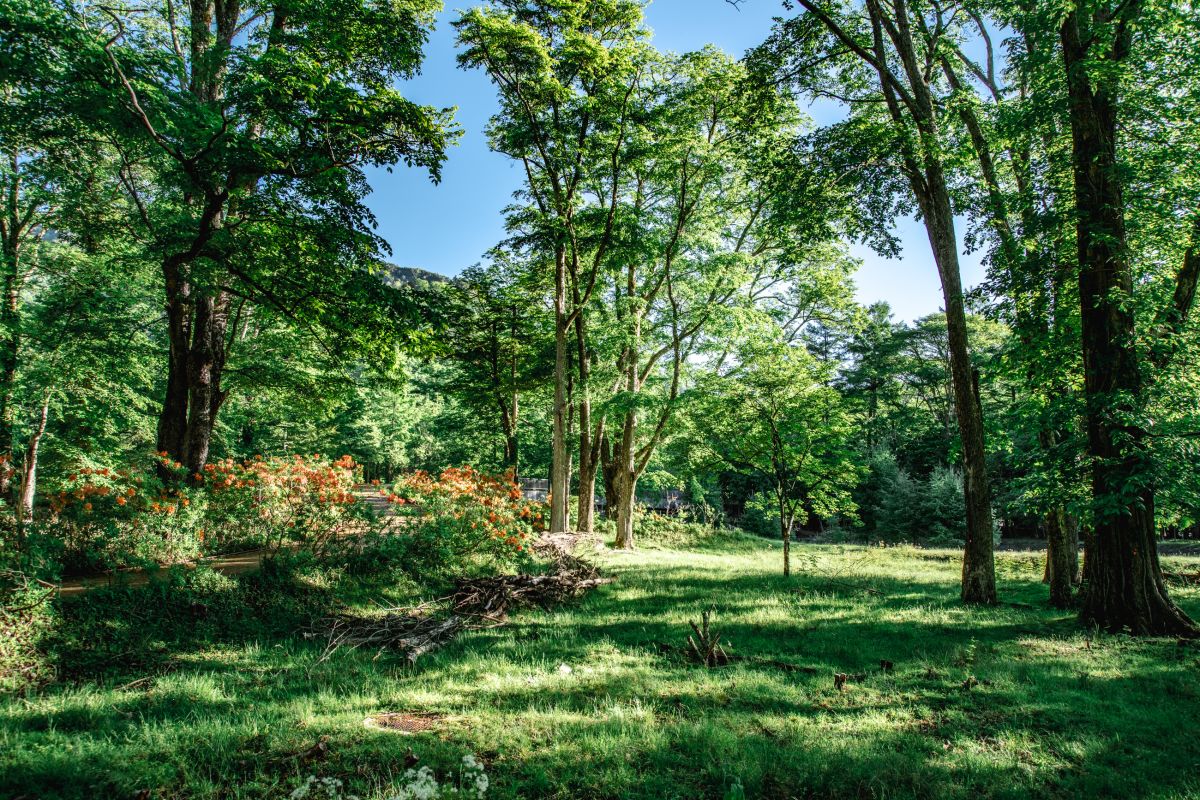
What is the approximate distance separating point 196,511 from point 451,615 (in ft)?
12.3

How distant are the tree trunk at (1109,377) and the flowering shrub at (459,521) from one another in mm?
8989

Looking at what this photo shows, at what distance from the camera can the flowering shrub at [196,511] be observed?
19.5 feet

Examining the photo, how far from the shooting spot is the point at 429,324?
8.42 meters

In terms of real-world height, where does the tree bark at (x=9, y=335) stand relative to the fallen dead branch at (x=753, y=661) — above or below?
above

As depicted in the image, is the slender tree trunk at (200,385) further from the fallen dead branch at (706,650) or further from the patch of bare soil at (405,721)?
the fallen dead branch at (706,650)

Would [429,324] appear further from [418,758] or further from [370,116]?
[418,758]

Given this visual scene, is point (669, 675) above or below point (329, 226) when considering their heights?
below

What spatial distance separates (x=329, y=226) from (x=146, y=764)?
6.78 metres

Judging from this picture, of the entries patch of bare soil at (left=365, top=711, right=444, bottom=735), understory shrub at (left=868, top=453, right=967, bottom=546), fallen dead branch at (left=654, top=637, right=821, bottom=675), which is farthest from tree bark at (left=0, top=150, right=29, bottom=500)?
understory shrub at (left=868, top=453, right=967, bottom=546)

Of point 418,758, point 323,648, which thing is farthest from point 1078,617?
point 323,648

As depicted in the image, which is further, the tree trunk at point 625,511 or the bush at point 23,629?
the tree trunk at point 625,511

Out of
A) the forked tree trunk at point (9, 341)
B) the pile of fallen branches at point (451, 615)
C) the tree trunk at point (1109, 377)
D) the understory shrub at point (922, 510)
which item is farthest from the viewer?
the understory shrub at point (922, 510)

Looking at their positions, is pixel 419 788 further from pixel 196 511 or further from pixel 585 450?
pixel 585 450

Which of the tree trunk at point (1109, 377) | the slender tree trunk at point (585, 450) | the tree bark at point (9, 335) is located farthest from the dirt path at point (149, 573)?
the tree trunk at point (1109, 377)
